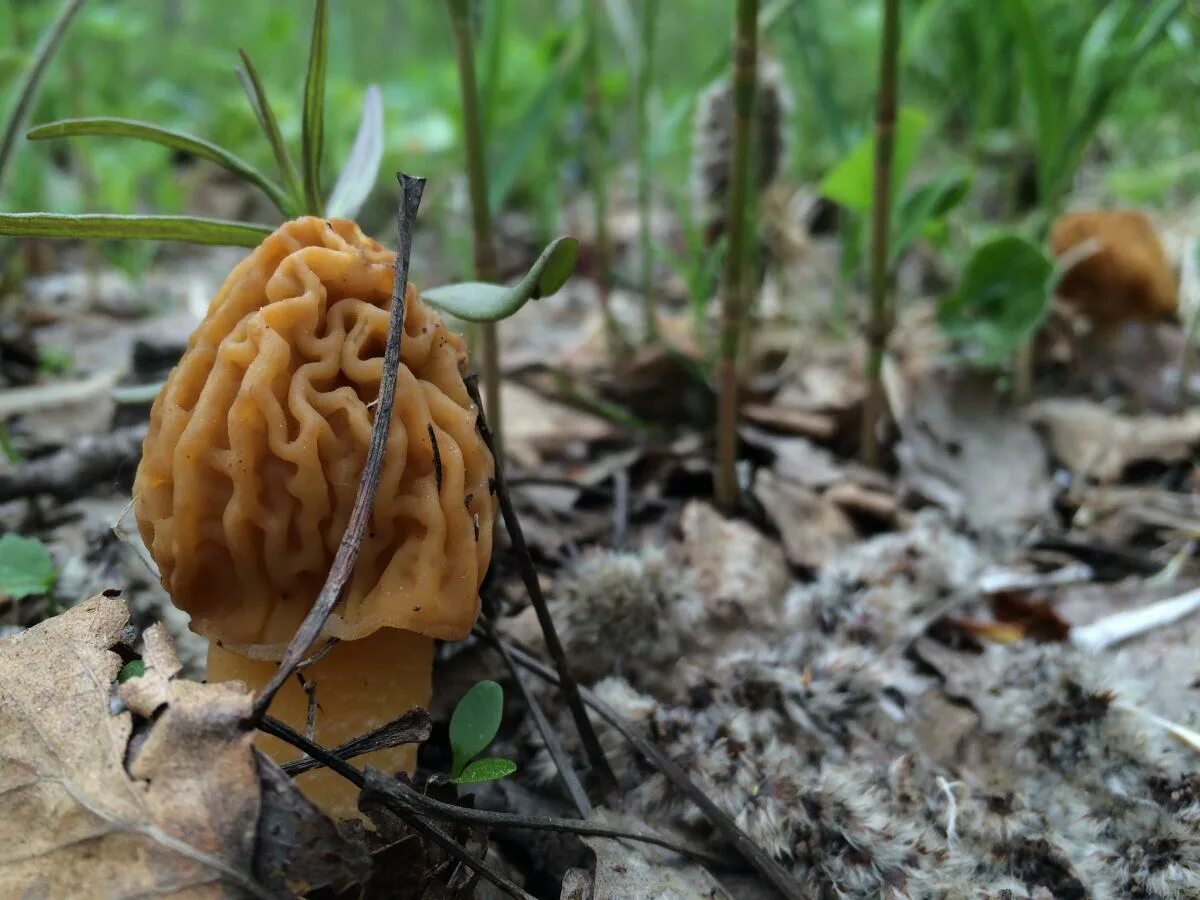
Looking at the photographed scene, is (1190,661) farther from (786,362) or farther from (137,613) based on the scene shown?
(137,613)

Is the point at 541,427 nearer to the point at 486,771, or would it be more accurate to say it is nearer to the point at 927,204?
the point at 927,204

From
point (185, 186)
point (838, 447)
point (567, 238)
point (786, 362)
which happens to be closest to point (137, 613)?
point (567, 238)

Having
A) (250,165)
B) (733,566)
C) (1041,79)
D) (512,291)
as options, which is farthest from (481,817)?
(1041,79)

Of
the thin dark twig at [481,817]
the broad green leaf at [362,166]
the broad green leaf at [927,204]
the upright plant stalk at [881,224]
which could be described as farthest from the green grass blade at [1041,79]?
the thin dark twig at [481,817]

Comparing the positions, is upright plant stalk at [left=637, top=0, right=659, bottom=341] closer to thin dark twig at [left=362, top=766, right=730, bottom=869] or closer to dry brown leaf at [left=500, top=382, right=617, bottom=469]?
dry brown leaf at [left=500, top=382, right=617, bottom=469]

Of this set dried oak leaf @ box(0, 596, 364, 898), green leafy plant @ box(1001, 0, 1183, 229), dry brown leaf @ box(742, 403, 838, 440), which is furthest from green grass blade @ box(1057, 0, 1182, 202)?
dried oak leaf @ box(0, 596, 364, 898)

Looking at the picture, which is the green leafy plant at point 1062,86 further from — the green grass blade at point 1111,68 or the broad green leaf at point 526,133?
the broad green leaf at point 526,133
